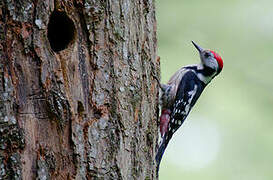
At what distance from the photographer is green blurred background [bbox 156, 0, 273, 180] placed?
601cm

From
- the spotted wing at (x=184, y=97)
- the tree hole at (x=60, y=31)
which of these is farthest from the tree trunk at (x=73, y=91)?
the spotted wing at (x=184, y=97)

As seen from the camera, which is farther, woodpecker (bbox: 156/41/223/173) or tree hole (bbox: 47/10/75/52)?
woodpecker (bbox: 156/41/223/173)

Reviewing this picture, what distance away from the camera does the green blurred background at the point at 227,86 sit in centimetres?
601

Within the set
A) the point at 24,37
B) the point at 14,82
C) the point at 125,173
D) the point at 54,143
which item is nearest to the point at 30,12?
the point at 24,37

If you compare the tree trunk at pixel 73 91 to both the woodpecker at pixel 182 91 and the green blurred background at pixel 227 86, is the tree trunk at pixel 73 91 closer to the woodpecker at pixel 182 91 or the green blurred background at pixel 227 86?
the woodpecker at pixel 182 91

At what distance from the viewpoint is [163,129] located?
501 cm

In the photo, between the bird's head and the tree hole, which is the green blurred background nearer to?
the bird's head

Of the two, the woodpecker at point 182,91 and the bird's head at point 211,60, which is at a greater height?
the bird's head at point 211,60

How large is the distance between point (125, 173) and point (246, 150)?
3.33 meters

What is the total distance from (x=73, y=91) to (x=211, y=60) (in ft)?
9.59

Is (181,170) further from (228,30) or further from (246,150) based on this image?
(228,30)

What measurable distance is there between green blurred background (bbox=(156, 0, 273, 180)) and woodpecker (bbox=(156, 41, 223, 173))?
489mm

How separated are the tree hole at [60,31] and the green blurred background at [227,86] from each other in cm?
297

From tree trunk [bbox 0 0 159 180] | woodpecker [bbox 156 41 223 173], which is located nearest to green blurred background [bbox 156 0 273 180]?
woodpecker [bbox 156 41 223 173]
